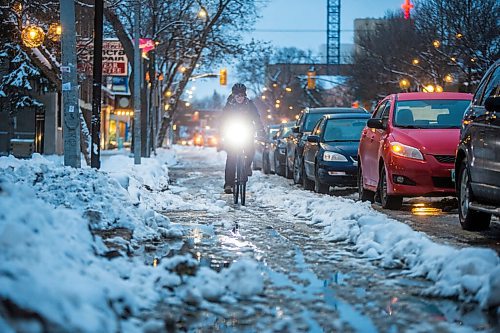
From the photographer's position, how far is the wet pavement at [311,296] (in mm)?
4879

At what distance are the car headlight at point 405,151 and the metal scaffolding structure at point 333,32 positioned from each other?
72.6 m

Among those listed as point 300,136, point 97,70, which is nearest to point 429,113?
point 97,70

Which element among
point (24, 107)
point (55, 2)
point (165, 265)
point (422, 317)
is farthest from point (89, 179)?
point (24, 107)

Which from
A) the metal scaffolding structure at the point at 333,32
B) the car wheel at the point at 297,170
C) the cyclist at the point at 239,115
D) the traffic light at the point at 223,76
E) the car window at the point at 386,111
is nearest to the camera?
the car window at the point at 386,111

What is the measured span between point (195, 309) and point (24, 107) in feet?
127

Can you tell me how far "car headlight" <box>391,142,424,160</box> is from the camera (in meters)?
11.6

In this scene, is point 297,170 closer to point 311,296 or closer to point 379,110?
point 379,110

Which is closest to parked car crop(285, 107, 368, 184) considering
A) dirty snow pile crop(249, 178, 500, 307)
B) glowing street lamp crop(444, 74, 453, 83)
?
dirty snow pile crop(249, 178, 500, 307)

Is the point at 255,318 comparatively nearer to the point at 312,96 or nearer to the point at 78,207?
the point at 78,207


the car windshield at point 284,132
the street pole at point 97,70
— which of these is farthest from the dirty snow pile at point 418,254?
the car windshield at point 284,132

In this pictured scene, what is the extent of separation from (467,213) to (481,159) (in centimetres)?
86

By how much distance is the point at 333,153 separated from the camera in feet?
52.1

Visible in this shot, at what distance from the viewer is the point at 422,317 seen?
5090 millimetres

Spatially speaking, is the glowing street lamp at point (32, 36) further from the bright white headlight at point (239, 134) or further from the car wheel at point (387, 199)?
the car wheel at point (387, 199)
